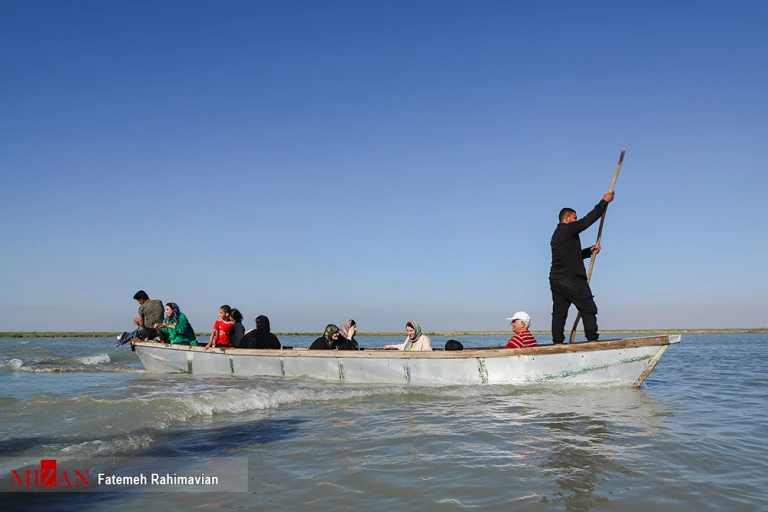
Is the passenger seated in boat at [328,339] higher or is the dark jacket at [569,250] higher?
the dark jacket at [569,250]

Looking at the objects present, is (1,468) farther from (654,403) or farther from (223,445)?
(654,403)

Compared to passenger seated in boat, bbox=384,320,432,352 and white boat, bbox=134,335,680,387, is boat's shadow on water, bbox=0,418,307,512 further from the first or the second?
passenger seated in boat, bbox=384,320,432,352

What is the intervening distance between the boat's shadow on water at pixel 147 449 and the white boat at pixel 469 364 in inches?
151

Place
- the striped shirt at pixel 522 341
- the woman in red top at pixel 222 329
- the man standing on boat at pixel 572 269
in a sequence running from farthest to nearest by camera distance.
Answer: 1. the woman in red top at pixel 222 329
2. the striped shirt at pixel 522 341
3. the man standing on boat at pixel 572 269

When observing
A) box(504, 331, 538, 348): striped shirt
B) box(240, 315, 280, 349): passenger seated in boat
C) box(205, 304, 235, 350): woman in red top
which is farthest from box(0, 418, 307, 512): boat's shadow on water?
box(205, 304, 235, 350): woman in red top

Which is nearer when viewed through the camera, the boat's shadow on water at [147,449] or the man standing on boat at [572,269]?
the boat's shadow on water at [147,449]

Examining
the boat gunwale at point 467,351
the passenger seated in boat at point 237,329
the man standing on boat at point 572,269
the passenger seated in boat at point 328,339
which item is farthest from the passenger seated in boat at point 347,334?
the man standing on boat at point 572,269

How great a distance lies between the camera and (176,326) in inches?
600

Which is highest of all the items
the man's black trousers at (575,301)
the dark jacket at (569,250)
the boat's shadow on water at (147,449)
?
the dark jacket at (569,250)

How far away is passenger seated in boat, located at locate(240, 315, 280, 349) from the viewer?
529 inches

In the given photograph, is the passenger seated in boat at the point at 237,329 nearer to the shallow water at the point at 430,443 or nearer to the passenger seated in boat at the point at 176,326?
the passenger seated in boat at the point at 176,326

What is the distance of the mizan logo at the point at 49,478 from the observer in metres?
4.62

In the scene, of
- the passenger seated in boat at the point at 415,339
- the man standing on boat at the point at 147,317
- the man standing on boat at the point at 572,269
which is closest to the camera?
the man standing on boat at the point at 572,269

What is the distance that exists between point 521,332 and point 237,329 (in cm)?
845
